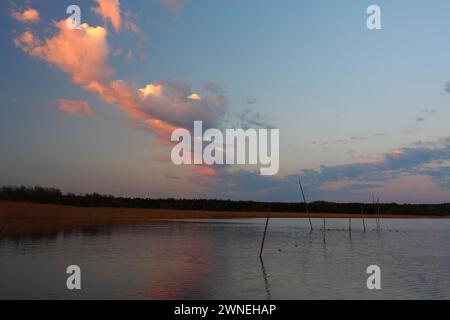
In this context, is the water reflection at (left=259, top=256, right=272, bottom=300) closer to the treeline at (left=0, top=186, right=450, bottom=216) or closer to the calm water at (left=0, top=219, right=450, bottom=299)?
the calm water at (left=0, top=219, right=450, bottom=299)

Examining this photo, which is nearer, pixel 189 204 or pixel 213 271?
pixel 213 271

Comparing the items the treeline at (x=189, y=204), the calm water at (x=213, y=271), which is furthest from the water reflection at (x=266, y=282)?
the treeline at (x=189, y=204)

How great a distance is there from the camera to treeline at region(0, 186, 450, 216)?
101500 millimetres

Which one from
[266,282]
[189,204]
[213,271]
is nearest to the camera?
[266,282]

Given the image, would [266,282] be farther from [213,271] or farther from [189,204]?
[189,204]

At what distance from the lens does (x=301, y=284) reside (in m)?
19.0

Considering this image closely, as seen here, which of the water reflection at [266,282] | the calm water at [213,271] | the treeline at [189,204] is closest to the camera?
the water reflection at [266,282]

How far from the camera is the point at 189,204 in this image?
148 meters

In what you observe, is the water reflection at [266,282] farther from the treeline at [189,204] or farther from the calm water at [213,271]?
the treeline at [189,204]

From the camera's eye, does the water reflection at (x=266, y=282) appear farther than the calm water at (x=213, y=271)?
No

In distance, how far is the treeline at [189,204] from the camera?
101500 mm

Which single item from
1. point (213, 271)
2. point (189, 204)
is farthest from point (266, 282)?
point (189, 204)

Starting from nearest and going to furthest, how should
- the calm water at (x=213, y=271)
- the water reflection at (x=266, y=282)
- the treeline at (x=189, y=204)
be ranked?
the water reflection at (x=266, y=282), the calm water at (x=213, y=271), the treeline at (x=189, y=204)
